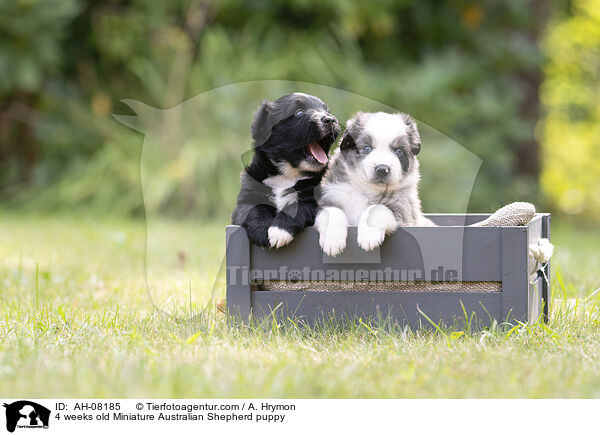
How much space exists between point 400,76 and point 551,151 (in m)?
6.29

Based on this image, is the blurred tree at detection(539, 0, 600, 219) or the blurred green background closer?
the blurred green background

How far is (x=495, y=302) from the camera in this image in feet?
8.46

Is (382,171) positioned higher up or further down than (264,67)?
further down

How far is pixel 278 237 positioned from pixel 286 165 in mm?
335

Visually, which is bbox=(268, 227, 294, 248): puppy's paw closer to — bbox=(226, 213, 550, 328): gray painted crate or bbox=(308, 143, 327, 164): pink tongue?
bbox=(226, 213, 550, 328): gray painted crate

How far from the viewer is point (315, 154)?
270 cm

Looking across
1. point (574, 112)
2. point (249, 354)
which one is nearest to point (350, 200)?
point (249, 354)

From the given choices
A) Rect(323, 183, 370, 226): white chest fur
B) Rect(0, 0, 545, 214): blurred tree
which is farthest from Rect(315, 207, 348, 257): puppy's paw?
Rect(0, 0, 545, 214): blurred tree

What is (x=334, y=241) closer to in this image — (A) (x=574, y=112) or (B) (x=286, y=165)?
(B) (x=286, y=165)

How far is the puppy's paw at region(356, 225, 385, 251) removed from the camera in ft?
8.25
